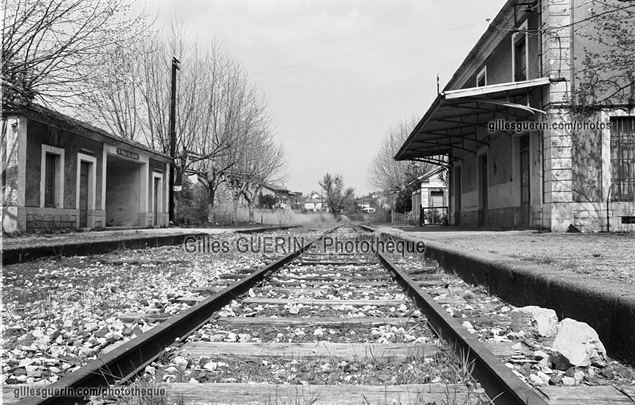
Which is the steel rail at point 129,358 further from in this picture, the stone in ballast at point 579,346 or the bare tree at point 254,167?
the bare tree at point 254,167

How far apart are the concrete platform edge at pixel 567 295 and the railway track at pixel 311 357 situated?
647 millimetres

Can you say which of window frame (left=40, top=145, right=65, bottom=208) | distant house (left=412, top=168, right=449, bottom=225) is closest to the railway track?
window frame (left=40, top=145, right=65, bottom=208)

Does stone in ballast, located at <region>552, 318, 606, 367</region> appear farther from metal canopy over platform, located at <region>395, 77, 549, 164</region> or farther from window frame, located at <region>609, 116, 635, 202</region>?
window frame, located at <region>609, 116, 635, 202</region>

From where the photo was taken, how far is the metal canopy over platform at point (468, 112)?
13.0 metres

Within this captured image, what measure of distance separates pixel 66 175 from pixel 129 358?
17882 mm

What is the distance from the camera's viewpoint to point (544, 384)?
250cm

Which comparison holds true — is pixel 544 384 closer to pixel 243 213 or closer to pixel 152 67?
pixel 152 67

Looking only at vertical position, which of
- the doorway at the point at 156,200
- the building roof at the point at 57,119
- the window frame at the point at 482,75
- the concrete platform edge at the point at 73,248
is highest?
the window frame at the point at 482,75

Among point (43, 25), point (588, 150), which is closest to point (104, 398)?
point (43, 25)

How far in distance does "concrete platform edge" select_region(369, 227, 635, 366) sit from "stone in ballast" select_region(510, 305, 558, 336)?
0.55 ft

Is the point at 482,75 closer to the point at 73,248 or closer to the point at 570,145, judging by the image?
the point at 570,145

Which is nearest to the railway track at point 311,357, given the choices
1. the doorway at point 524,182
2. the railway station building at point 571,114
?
the railway station building at point 571,114

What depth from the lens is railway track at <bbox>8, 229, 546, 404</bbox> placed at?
2.32 m

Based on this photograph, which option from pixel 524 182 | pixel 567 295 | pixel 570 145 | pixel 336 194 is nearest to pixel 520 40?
pixel 524 182
